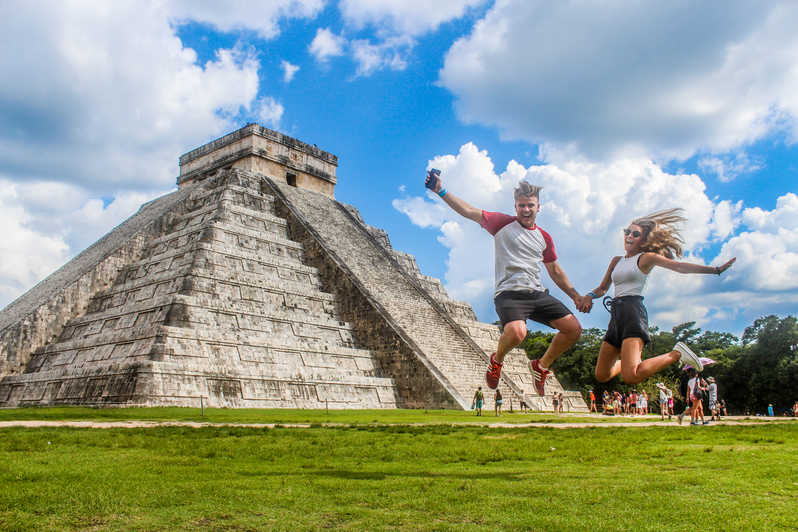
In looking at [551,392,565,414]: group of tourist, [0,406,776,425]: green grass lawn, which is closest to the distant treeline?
[551,392,565,414]: group of tourist

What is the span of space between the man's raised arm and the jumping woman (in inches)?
60.3

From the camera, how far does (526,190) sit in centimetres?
683

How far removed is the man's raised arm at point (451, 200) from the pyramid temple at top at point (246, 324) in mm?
12403

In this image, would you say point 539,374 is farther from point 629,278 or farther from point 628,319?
point 629,278

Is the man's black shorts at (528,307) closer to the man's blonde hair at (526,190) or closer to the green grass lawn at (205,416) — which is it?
the man's blonde hair at (526,190)

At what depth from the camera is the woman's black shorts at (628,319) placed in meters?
6.61

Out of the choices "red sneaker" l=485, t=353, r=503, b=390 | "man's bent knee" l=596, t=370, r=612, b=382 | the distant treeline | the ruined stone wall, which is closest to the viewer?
"red sneaker" l=485, t=353, r=503, b=390

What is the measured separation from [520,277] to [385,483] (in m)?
2.37

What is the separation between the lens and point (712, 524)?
4855 millimetres

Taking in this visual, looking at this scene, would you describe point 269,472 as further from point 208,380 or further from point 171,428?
point 208,380

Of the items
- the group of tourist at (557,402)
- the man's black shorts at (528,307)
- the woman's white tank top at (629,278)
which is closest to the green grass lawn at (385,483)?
the man's black shorts at (528,307)

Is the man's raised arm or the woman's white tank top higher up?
the man's raised arm

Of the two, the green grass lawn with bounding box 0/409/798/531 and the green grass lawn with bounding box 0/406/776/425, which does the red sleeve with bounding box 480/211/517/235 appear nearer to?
the green grass lawn with bounding box 0/409/798/531

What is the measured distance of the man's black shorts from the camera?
648 cm
